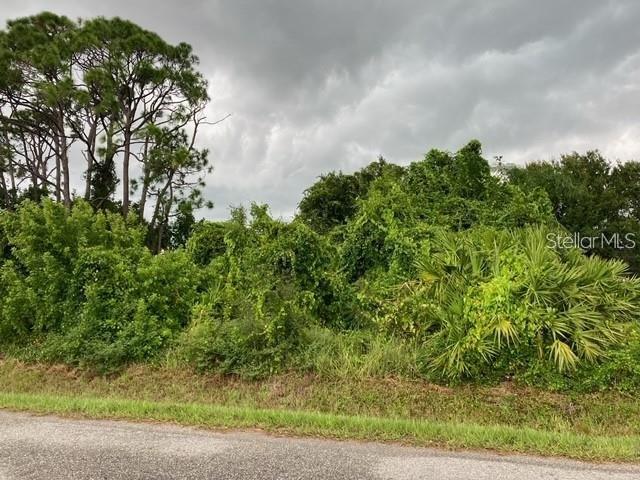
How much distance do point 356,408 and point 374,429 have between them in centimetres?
192

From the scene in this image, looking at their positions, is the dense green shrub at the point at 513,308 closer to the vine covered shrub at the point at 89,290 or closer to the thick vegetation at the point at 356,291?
the thick vegetation at the point at 356,291

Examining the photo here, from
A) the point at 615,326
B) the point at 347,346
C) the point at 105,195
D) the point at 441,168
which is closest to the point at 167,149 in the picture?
the point at 105,195

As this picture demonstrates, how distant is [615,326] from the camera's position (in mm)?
7281

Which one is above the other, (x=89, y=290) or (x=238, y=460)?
(x=89, y=290)

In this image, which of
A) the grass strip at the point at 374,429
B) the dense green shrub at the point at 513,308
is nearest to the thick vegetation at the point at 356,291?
the dense green shrub at the point at 513,308

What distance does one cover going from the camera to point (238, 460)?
3.87 meters

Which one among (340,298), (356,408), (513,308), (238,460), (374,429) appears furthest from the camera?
(340,298)

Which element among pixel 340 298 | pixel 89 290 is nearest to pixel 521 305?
pixel 340 298

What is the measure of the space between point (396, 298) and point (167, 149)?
2361 centimetres

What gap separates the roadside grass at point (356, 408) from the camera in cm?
455

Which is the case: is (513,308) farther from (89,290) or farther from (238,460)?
(89,290)

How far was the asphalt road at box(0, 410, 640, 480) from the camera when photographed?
3.60 meters

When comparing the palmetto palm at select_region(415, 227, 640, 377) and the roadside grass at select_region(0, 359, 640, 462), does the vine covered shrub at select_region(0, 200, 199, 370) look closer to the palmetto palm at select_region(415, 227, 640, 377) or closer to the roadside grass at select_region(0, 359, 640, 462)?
the roadside grass at select_region(0, 359, 640, 462)

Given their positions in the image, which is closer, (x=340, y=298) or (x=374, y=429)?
(x=374, y=429)
